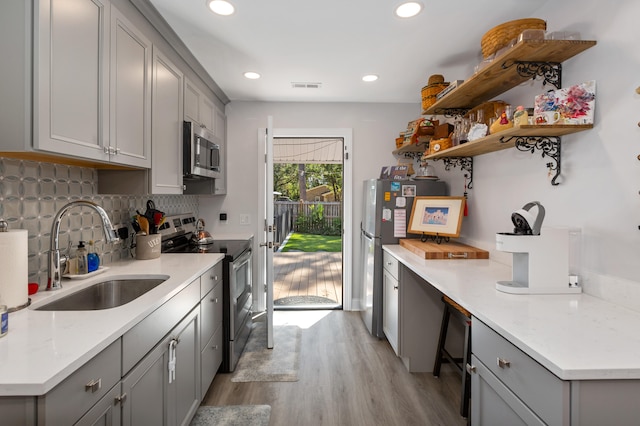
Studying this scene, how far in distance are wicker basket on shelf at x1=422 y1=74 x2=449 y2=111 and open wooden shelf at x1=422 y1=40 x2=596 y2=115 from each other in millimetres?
66

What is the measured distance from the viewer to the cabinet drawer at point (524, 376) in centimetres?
90

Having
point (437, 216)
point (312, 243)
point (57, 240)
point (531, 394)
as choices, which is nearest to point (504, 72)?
point (437, 216)

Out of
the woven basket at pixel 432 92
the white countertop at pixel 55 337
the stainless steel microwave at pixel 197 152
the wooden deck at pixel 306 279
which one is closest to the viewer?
the white countertop at pixel 55 337

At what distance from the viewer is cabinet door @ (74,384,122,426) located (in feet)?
3.18

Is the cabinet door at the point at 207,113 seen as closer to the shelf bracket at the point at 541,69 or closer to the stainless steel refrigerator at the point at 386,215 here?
Answer: the stainless steel refrigerator at the point at 386,215

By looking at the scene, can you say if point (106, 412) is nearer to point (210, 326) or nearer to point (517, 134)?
point (210, 326)

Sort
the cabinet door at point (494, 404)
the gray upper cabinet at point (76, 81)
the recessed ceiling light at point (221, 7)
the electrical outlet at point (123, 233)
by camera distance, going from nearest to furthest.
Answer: the cabinet door at point (494, 404) < the gray upper cabinet at point (76, 81) < the recessed ceiling light at point (221, 7) < the electrical outlet at point (123, 233)

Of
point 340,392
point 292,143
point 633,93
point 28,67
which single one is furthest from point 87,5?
point 292,143

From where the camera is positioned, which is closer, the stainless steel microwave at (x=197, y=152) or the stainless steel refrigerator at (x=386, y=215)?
the stainless steel microwave at (x=197, y=152)

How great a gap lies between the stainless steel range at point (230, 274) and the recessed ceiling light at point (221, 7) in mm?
1535

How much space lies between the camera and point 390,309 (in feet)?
9.13

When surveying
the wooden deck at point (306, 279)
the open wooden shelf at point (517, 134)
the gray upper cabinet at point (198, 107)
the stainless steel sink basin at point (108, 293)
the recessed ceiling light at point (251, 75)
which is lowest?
the wooden deck at point (306, 279)

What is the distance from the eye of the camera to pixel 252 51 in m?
2.52

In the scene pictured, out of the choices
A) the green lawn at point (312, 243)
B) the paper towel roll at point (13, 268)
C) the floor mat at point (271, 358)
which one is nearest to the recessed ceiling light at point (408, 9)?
the paper towel roll at point (13, 268)
